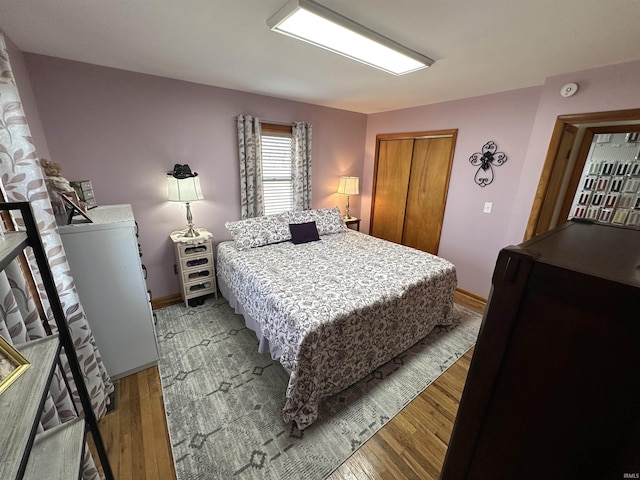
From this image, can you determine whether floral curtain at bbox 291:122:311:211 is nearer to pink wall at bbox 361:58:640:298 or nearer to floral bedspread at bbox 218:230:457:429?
floral bedspread at bbox 218:230:457:429

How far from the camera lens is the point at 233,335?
2.39m

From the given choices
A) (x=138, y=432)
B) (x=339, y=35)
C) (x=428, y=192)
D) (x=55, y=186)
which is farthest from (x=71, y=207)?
(x=428, y=192)

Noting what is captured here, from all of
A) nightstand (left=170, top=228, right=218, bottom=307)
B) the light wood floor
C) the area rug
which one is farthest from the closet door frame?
nightstand (left=170, top=228, right=218, bottom=307)

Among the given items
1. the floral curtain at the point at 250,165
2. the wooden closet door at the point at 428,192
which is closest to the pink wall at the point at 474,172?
the wooden closet door at the point at 428,192

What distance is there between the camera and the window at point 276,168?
10.7 ft

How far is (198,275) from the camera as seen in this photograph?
2.84 meters

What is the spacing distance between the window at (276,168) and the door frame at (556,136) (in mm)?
2771

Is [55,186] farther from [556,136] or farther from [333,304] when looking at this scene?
[556,136]

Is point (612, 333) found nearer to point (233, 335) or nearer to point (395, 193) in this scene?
point (233, 335)

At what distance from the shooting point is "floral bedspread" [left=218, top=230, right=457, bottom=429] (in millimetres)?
1566

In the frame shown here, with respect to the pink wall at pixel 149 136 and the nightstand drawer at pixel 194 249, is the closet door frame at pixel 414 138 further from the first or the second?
the nightstand drawer at pixel 194 249

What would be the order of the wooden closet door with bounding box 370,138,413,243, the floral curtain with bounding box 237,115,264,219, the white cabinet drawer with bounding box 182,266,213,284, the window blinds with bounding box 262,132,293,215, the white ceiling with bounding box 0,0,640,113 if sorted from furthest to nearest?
1. the wooden closet door with bounding box 370,138,413,243
2. the window blinds with bounding box 262,132,293,215
3. the floral curtain with bounding box 237,115,264,219
4. the white cabinet drawer with bounding box 182,266,213,284
5. the white ceiling with bounding box 0,0,640,113

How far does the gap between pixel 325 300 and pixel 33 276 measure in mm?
1536

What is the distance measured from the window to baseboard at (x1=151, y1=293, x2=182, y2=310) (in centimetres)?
148
